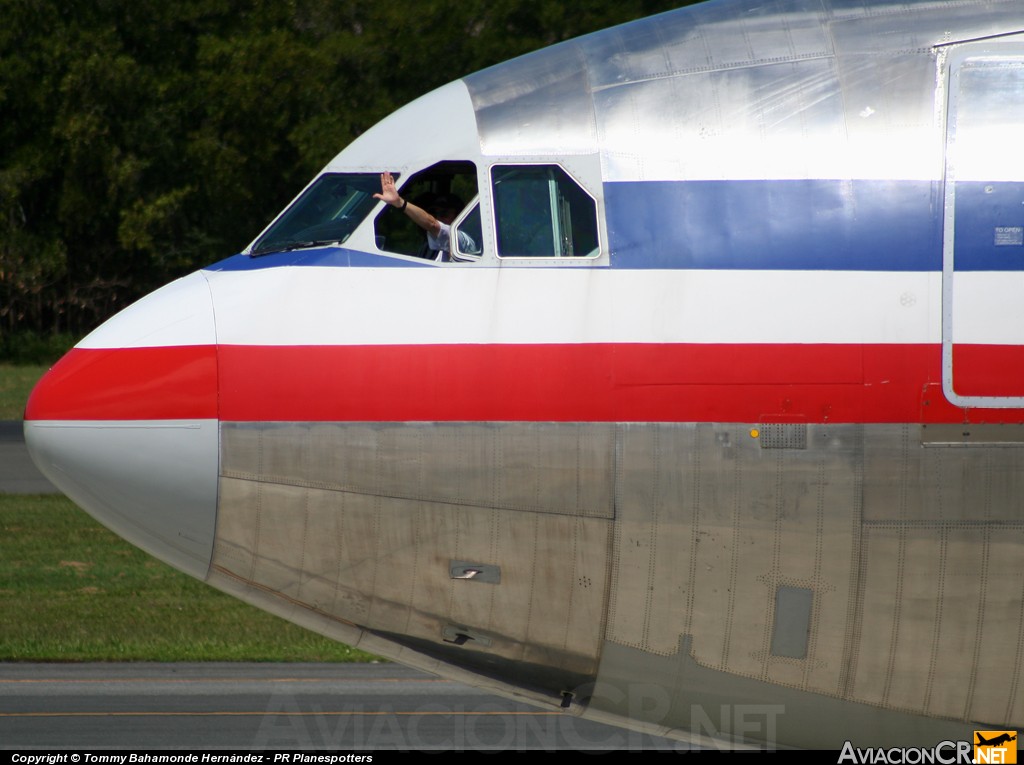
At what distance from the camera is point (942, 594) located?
19.1 ft

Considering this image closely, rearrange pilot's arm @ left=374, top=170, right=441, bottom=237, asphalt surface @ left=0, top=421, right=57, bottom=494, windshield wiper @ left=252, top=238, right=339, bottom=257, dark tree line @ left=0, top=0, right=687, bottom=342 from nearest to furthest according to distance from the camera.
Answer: pilot's arm @ left=374, top=170, right=441, bottom=237
windshield wiper @ left=252, top=238, right=339, bottom=257
asphalt surface @ left=0, top=421, right=57, bottom=494
dark tree line @ left=0, top=0, right=687, bottom=342

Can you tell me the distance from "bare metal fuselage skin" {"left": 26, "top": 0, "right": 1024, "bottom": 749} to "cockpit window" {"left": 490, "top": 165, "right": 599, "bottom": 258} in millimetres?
57

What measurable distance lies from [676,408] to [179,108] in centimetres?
3784

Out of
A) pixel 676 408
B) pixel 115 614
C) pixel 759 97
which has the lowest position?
pixel 115 614

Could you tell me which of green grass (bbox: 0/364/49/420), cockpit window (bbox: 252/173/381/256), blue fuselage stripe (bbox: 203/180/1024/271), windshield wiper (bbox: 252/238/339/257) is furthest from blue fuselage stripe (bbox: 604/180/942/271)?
green grass (bbox: 0/364/49/420)

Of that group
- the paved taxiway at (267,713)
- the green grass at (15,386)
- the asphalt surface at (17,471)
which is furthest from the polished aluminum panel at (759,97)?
the green grass at (15,386)

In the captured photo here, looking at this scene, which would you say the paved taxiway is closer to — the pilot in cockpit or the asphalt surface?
the pilot in cockpit

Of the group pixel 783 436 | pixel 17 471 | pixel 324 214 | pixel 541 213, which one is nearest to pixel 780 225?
pixel 783 436

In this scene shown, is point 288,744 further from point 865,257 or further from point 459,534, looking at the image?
point 865,257

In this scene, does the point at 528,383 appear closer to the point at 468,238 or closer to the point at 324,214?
the point at 468,238

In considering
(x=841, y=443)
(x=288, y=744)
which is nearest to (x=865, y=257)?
(x=841, y=443)

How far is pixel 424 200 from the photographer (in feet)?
21.2

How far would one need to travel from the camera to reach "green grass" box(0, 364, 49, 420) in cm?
2869

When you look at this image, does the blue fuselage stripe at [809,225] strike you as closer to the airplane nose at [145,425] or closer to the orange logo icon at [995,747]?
the airplane nose at [145,425]
